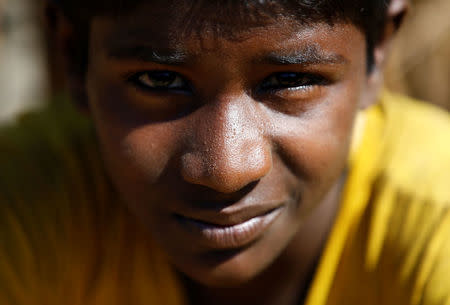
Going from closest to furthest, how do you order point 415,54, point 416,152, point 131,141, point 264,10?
point 264,10 < point 131,141 < point 416,152 < point 415,54

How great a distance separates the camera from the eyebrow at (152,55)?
3.06 feet

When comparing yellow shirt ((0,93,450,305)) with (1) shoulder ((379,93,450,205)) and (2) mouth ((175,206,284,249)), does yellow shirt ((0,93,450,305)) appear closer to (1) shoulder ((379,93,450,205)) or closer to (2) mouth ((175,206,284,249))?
(1) shoulder ((379,93,450,205))

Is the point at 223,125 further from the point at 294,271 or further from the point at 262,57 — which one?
the point at 294,271

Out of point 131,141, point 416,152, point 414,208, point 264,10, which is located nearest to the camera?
point 264,10

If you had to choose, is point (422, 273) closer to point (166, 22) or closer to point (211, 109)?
point (211, 109)

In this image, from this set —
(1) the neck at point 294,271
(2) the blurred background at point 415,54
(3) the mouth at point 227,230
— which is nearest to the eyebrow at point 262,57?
(3) the mouth at point 227,230

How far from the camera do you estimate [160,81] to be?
100 centimetres

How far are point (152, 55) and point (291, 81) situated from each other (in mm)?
202

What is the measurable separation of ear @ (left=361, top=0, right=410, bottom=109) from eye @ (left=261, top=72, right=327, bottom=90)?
0.76ft

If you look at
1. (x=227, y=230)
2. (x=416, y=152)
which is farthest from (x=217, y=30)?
(x=416, y=152)

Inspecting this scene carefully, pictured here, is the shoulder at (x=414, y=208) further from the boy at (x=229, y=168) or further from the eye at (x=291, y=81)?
the eye at (x=291, y=81)

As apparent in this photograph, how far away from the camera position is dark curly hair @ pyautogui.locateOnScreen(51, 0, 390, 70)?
2.94 feet

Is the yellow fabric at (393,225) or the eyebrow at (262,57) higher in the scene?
the eyebrow at (262,57)

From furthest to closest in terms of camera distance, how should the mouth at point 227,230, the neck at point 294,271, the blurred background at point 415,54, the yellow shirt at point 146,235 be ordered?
the blurred background at point 415,54 < the neck at point 294,271 < the yellow shirt at point 146,235 < the mouth at point 227,230
